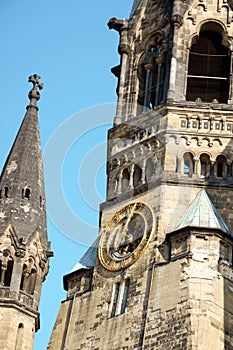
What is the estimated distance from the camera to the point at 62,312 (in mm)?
38844

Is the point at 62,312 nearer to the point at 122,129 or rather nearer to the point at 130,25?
the point at 122,129

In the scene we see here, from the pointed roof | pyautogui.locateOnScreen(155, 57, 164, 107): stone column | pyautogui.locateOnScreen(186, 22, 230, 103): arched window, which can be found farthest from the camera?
pyautogui.locateOnScreen(186, 22, 230, 103): arched window

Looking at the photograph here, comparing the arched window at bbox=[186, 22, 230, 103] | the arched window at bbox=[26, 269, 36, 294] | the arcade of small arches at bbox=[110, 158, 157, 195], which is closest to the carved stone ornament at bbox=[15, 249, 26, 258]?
the arched window at bbox=[26, 269, 36, 294]

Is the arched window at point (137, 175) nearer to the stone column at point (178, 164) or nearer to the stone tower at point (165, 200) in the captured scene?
the stone tower at point (165, 200)

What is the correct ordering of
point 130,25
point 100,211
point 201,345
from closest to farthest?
point 201,345 < point 100,211 < point 130,25

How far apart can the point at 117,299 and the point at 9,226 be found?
4208 millimetres

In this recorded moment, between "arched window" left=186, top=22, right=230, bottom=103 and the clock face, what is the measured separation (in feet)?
23.1

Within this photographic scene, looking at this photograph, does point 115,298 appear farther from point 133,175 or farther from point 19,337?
point 133,175

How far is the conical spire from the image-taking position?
38.6m

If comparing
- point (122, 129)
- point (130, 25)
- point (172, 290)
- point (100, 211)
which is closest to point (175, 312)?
point (172, 290)

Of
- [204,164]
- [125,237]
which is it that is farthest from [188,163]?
[125,237]

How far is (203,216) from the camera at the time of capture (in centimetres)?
3700

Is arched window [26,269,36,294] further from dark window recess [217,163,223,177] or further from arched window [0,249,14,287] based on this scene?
A: dark window recess [217,163,223,177]

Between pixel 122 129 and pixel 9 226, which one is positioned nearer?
pixel 9 226
